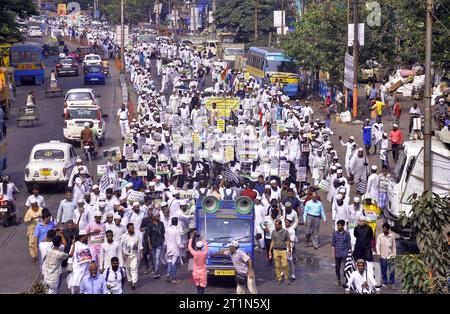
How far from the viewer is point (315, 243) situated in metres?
22.8

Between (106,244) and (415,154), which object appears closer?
(106,244)

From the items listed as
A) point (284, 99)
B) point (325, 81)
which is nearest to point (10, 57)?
point (325, 81)

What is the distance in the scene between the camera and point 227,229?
65.2ft

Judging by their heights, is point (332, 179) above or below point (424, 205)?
below

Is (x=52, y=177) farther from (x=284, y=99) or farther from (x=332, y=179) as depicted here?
(x=284, y=99)

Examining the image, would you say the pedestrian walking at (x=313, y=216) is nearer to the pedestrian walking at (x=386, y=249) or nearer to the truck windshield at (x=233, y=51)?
the pedestrian walking at (x=386, y=249)

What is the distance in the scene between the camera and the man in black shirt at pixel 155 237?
2002cm

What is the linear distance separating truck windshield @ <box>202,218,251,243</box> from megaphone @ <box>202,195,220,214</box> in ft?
0.56

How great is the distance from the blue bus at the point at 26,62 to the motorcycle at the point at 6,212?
3440 centimetres

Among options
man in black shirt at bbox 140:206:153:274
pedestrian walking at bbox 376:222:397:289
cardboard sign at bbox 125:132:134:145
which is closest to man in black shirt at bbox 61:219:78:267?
man in black shirt at bbox 140:206:153:274

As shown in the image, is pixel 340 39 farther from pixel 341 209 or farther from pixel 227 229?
pixel 227 229

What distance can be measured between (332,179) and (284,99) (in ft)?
52.0

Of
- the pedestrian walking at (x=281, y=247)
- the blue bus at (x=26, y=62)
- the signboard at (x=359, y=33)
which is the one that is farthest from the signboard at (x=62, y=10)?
the pedestrian walking at (x=281, y=247)

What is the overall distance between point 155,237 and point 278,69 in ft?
114
